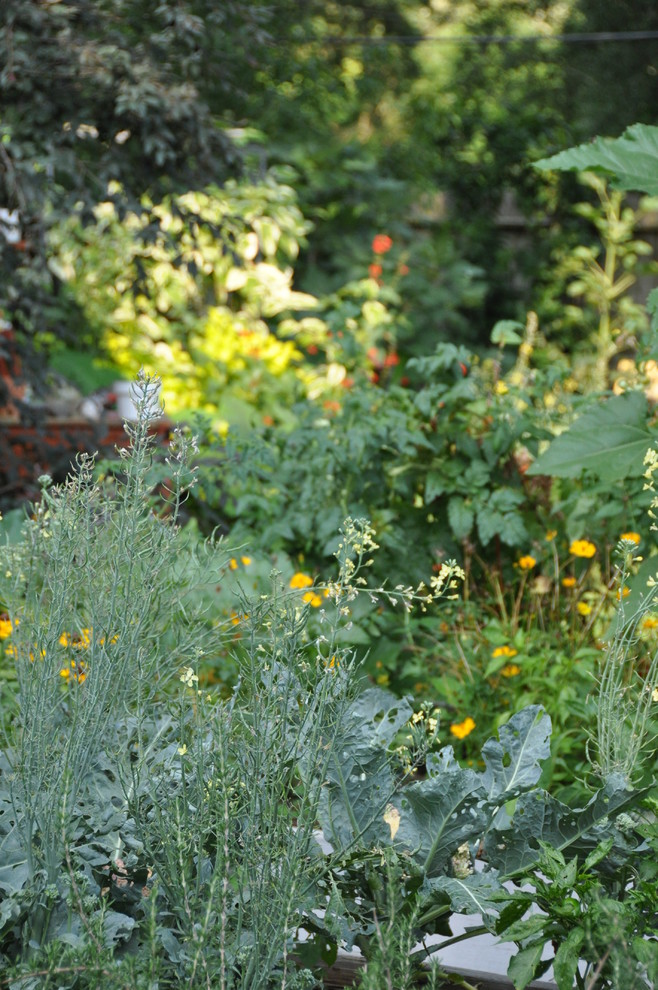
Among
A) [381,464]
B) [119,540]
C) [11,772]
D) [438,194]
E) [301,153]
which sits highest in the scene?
[119,540]

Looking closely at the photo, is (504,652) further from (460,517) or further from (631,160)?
(631,160)

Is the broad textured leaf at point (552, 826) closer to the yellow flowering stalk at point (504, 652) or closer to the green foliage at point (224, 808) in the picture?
the green foliage at point (224, 808)

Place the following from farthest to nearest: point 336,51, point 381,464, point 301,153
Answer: point 336,51 → point 301,153 → point 381,464

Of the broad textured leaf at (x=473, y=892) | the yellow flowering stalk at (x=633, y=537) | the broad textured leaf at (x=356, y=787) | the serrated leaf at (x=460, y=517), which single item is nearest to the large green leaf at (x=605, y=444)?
the yellow flowering stalk at (x=633, y=537)

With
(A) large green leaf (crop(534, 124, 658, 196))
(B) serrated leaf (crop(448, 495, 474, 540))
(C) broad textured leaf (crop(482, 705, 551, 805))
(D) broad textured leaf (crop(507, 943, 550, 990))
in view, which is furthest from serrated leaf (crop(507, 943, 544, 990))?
(A) large green leaf (crop(534, 124, 658, 196))

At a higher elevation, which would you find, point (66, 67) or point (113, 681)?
point (66, 67)

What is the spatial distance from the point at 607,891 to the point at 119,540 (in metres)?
1.04

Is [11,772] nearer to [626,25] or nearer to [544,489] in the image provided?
[544,489]

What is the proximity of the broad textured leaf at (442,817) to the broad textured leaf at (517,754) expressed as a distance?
72 mm

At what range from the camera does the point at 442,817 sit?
1.87 metres

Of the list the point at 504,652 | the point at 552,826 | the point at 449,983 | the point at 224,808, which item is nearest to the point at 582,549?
the point at 504,652

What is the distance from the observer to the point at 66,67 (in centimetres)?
410

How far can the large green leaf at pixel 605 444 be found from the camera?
2684mm

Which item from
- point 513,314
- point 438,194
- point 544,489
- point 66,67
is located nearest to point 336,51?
point 438,194
